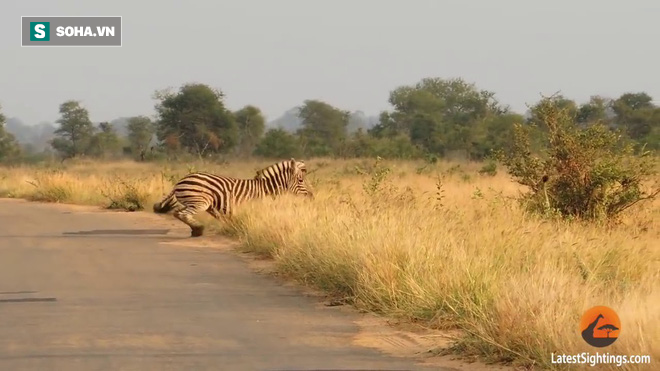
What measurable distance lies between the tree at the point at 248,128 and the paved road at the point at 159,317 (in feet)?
166

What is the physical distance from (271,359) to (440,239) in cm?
375

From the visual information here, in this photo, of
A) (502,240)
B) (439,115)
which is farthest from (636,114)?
(502,240)

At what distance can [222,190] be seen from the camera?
1748 cm

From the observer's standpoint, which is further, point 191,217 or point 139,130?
point 139,130

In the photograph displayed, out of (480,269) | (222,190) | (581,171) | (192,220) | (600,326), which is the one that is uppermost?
(581,171)

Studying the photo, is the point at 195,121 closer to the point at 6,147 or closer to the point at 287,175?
the point at 6,147

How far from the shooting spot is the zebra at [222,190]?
16859 mm

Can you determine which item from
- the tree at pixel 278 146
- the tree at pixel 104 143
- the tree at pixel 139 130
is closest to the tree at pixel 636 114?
the tree at pixel 278 146

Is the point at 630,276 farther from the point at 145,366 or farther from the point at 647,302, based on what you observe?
the point at 145,366

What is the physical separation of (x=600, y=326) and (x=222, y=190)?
11663 millimetres

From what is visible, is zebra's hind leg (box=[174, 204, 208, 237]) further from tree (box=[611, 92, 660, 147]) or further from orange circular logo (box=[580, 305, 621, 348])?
tree (box=[611, 92, 660, 147])

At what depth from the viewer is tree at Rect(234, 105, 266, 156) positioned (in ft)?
216

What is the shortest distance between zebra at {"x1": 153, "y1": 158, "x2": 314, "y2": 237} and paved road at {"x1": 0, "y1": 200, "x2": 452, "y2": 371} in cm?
255

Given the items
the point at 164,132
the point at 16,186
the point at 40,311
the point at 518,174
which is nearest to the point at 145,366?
the point at 40,311
